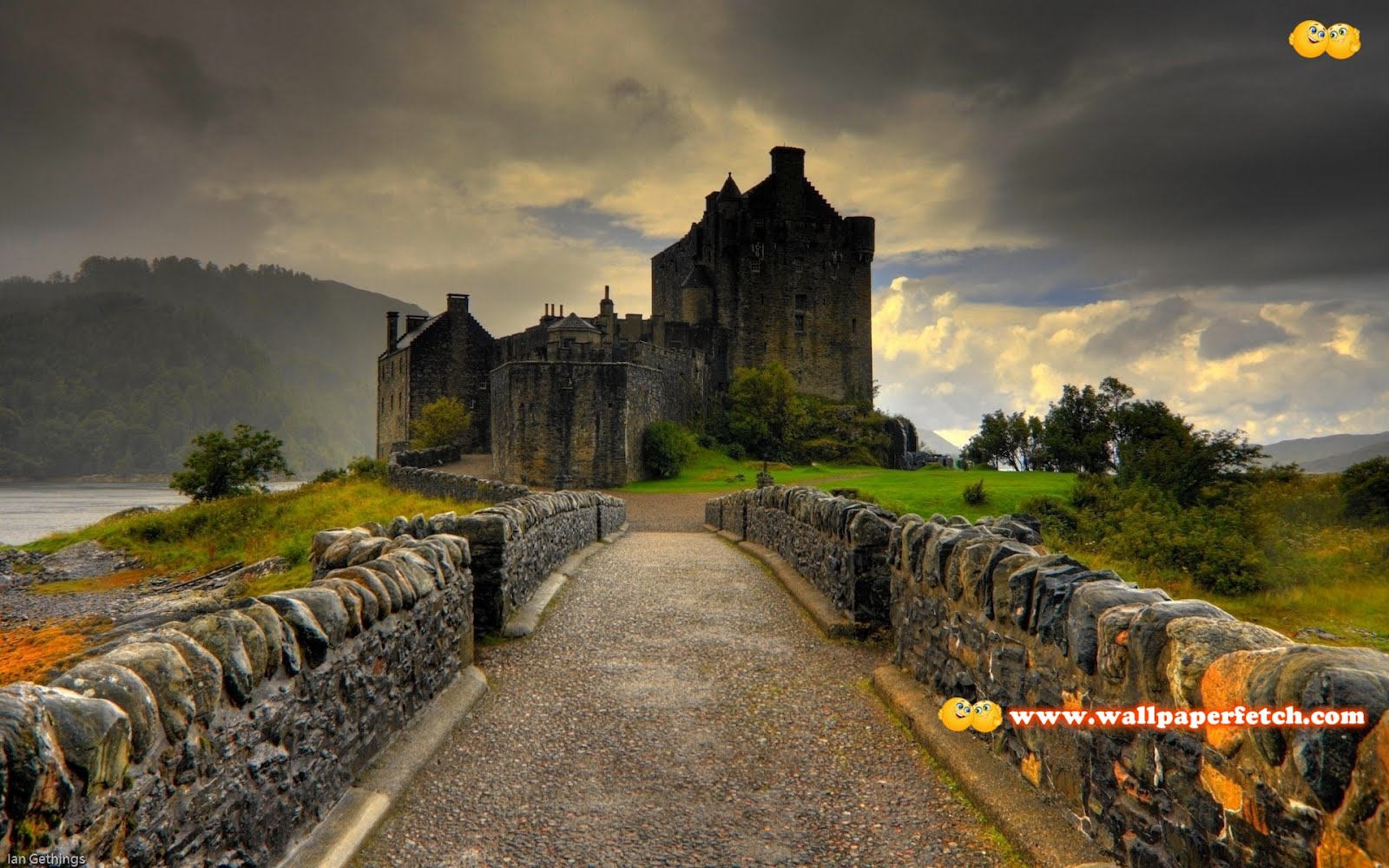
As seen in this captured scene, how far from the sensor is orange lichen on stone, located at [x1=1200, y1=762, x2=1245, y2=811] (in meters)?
2.75

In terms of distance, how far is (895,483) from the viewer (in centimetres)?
3003

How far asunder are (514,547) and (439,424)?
4247 centimetres

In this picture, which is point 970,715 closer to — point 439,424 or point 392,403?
point 439,424

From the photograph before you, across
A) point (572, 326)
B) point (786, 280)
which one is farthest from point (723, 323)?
point (572, 326)

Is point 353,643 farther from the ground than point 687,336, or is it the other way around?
point 687,336

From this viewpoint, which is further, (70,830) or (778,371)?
(778,371)

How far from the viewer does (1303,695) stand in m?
2.45

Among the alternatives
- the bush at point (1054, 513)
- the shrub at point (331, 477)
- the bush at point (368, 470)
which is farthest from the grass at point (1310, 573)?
the shrub at point (331, 477)

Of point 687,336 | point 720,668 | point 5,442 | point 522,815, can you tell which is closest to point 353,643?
point 522,815

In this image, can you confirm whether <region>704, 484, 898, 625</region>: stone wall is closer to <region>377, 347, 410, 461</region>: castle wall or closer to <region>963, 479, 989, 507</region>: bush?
<region>963, 479, 989, 507</region>: bush

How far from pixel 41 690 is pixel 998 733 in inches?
181

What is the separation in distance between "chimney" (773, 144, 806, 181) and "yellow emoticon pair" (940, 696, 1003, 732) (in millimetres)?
57348

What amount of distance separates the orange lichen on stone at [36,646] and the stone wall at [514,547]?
262 inches

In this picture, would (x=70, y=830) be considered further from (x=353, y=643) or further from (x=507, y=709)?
(x=507, y=709)
